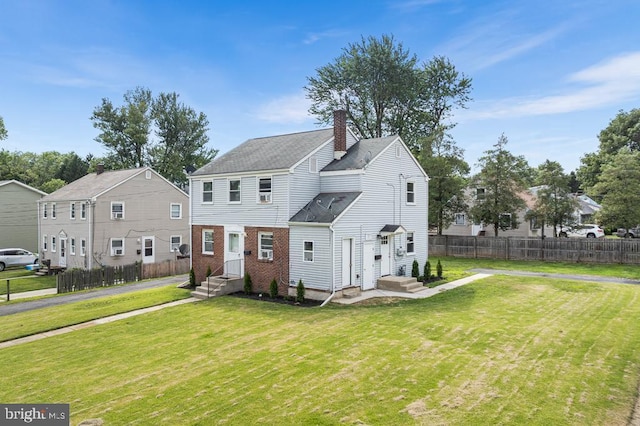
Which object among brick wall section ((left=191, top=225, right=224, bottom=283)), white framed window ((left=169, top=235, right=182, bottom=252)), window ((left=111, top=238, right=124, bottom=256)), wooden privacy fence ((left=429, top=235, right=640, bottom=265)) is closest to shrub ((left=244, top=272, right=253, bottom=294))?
brick wall section ((left=191, top=225, right=224, bottom=283))

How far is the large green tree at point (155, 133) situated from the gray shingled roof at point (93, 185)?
15.1m

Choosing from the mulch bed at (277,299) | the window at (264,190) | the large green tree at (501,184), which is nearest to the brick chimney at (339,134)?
the window at (264,190)

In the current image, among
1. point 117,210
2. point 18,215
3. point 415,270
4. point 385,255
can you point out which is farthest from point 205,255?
point 18,215

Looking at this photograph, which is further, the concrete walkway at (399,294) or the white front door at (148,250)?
the white front door at (148,250)

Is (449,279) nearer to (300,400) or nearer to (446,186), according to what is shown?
(446,186)

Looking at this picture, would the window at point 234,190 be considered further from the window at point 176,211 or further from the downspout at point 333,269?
the window at point 176,211

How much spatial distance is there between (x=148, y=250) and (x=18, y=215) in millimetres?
15850

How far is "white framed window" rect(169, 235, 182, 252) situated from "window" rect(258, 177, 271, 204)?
18046 millimetres

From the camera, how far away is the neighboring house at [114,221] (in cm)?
2977

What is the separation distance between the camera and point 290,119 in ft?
137

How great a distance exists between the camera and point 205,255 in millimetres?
21750

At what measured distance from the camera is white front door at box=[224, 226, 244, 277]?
65.7 feet

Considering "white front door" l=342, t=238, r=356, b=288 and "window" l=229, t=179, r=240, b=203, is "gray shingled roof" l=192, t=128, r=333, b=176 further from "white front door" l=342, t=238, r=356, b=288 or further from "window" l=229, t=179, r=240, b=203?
"white front door" l=342, t=238, r=356, b=288

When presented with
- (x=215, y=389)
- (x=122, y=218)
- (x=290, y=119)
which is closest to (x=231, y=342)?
(x=215, y=389)
